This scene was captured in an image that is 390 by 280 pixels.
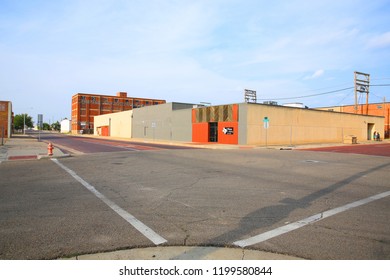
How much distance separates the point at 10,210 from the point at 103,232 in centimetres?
274

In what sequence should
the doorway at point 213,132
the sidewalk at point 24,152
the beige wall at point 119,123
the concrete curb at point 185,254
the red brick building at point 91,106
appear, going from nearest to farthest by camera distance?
the concrete curb at point 185,254 < the sidewalk at point 24,152 < the doorway at point 213,132 < the beige wall at point 119,123 < the red brick building at point 91,106

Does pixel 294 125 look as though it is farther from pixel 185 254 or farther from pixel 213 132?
pixel 185 254

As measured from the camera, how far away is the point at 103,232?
191 inches

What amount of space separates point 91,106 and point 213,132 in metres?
86.4

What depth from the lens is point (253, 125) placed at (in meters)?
33.8

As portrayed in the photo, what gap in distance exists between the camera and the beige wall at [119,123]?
65.8 m

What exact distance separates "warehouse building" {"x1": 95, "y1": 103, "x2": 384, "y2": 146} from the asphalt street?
896 inches

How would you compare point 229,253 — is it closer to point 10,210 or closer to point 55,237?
point 55,237

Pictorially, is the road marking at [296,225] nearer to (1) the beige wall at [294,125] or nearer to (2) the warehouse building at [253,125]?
(2) the warehouse building at [253,125]

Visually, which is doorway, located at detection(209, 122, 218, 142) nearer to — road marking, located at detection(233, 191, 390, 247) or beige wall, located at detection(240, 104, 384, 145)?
beige wall, located at detection(240, 104, 384, 145)

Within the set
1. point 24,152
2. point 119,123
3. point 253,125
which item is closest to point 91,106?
point 119,123

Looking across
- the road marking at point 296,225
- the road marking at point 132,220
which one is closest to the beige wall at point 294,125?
the road marking at point 296,225

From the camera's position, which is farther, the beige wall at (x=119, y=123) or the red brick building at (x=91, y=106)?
the red brick building at (x=91, y=106)
